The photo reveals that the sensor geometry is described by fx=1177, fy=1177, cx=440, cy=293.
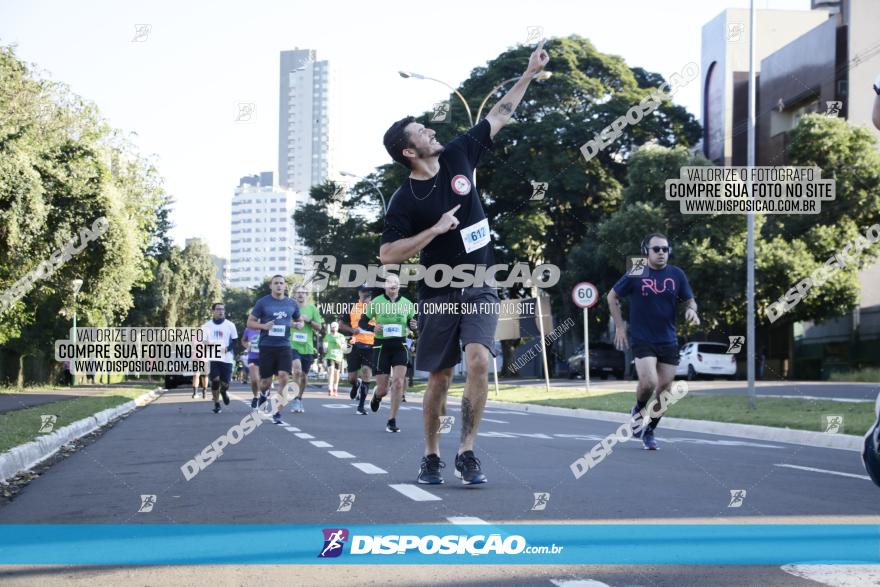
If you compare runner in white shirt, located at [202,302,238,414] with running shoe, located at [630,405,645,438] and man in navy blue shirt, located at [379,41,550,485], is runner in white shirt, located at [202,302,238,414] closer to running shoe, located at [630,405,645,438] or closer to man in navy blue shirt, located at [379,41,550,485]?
running shoe, located at [630,405,645,438]

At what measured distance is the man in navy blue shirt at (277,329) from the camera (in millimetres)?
16906

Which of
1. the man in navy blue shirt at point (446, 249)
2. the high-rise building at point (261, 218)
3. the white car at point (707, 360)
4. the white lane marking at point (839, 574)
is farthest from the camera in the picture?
the high-rise building at point (261, 218)

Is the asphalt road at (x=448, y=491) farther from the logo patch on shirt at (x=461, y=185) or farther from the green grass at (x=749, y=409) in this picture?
the green grass at (x=749, y=409)

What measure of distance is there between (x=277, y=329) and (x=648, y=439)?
285 inches

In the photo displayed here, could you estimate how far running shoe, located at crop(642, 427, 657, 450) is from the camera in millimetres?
→ 11191

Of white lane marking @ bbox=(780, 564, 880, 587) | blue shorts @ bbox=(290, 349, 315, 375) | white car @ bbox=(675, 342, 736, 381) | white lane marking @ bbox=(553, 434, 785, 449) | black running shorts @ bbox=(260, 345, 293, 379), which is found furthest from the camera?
white car @ bbox=(675, 342, 736, 381)

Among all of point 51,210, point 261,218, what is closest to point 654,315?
point 51,210

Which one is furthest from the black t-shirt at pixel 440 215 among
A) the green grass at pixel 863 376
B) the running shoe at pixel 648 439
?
the green grass at pixel 863 376

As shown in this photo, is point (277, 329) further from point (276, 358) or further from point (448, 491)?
point (448, 491)

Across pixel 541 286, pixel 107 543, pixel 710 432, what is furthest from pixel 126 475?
pixel 541 286

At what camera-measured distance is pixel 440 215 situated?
7.30 metres

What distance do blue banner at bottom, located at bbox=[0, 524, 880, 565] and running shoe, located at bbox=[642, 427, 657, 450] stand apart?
5.40 meters

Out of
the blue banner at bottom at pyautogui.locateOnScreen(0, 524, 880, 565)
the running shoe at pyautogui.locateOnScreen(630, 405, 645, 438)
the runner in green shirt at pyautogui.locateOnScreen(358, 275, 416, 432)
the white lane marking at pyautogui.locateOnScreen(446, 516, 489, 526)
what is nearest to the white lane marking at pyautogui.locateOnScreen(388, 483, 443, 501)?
the white lane marking at pyautogui.locateOnScreen(446, 516, 489, 526)

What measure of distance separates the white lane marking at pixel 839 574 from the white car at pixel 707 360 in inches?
1449
